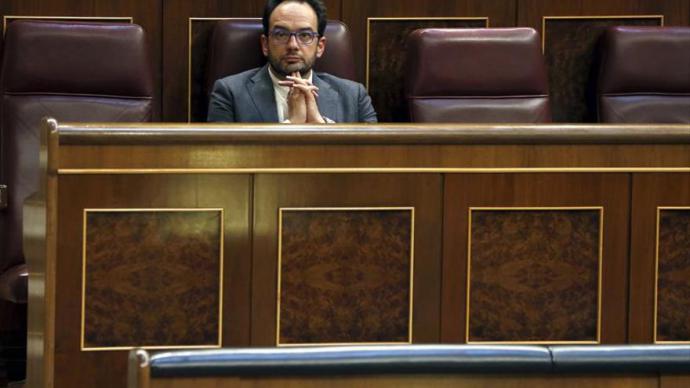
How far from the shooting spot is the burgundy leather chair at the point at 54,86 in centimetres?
133

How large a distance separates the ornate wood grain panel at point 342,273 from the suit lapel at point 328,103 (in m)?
0.38

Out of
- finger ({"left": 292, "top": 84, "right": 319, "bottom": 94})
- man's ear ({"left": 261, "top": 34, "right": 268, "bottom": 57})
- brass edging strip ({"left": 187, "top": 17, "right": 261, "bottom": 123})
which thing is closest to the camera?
finger ({"left": 292, "top": 84, "right": 319, "bottom": 94})

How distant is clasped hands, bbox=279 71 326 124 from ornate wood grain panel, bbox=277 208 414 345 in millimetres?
286

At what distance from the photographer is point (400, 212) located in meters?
1.04

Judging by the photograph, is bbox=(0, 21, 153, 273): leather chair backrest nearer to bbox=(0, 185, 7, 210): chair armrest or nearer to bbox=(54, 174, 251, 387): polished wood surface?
bbox=(0, 185, 7, 210): chair armrest

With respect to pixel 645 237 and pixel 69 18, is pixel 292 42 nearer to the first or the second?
pixel 69 18

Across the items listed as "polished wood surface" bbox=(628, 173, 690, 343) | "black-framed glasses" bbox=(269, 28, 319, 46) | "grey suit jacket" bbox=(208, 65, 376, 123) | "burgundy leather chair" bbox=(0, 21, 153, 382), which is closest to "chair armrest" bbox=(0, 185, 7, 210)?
"burgundy leather chair" bbox=(0, 21, 153, 382)

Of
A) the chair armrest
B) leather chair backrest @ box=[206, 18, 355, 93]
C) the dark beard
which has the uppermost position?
leather chair backrest @ box=[206, 18, 355, 93]

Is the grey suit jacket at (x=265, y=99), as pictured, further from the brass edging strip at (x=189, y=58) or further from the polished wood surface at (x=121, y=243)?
the polished wood surface at (x=121, y=243)

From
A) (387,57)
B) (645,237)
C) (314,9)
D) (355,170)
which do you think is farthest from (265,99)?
(645,237)

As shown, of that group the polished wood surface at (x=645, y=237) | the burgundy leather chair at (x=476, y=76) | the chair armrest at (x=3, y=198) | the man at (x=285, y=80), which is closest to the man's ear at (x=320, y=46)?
the man at (x=285, y=80)

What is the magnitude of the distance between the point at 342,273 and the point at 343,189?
7 cm

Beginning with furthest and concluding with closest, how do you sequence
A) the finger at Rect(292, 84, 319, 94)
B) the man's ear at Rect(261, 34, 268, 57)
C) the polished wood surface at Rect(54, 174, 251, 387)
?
1. the man's ear at Rect(261, 34, 268, 57)
2. the finger at Rect(292, 84, 319, 94)
3. the polished wood surface at Rect(54, 174, 251, 387)

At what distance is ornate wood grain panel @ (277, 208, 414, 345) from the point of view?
40.6 inches
